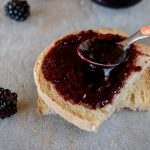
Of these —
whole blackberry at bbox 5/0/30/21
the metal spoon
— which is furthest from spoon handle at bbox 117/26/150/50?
whole blackberry at bbox 5/0/30/21

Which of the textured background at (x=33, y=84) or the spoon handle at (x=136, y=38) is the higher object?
the spoon handle at (x=136, y=38)

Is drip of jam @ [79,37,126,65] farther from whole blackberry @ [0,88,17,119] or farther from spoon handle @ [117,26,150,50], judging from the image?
whole blackberry @ [0,88,17,119]

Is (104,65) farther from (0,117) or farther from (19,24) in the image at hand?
(19,24)

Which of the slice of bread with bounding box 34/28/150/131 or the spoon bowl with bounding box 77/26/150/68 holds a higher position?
the spoon bowl with bounding box 77/26/150/68

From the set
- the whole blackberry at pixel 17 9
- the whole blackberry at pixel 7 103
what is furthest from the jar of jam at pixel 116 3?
the whole blackberry at pixel 7 103

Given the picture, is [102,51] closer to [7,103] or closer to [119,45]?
[119,45]

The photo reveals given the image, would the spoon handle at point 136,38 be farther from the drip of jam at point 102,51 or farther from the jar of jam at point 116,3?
the jar of jam at point 116,3

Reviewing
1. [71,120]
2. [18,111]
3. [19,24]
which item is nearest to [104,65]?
[71,120]
